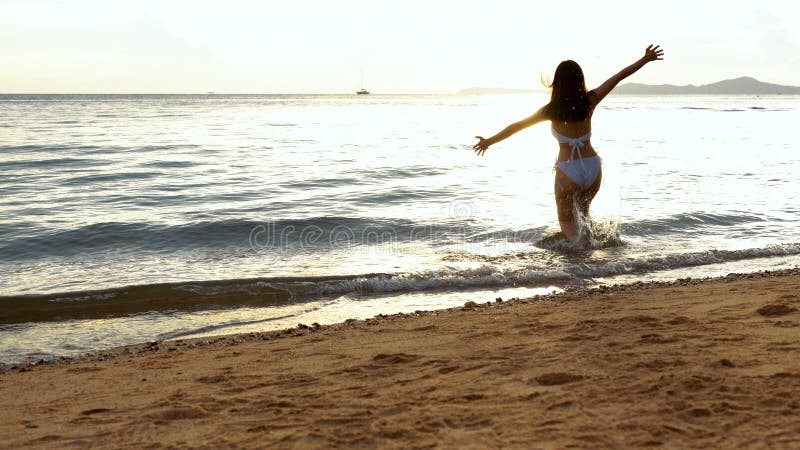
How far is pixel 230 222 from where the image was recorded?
35.6 feet

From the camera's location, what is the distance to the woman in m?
6.92

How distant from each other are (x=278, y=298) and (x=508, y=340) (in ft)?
10.9

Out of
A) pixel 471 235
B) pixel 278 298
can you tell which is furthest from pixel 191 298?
pixel 471 235

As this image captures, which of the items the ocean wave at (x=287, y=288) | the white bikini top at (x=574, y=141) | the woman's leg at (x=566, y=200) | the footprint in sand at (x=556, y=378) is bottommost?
the ocean wave at (x=287, y=288)

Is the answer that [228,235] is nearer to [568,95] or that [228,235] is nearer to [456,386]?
[568,95]

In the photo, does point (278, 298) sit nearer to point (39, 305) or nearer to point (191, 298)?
point (191, 298)

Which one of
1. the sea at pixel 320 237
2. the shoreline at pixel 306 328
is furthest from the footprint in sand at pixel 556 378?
the sea at pixel 320 237

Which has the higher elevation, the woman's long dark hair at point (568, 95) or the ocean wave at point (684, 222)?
the woman's long dark hair at point (568, 95)

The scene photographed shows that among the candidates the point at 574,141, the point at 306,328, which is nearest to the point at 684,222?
the point at 574,141

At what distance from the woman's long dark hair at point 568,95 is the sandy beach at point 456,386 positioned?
240 centimetres

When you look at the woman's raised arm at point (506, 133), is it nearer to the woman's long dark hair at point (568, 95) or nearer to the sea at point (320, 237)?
the woman's long dark hair at point (568, 95)

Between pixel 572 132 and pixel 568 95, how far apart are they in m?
0.59

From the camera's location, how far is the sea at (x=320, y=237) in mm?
7023

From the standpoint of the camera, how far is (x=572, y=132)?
758 cm
